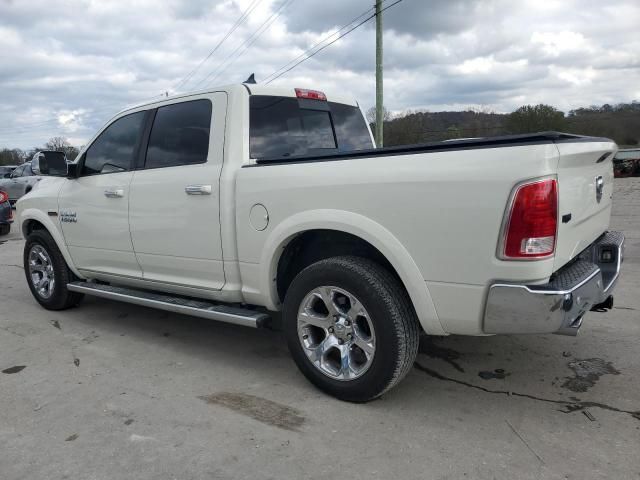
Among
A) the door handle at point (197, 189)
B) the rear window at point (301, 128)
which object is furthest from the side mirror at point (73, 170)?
the rear window at point (301, 128)

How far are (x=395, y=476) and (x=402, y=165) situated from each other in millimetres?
1550

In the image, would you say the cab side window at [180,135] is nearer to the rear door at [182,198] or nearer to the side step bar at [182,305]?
the rear door at [182,198]

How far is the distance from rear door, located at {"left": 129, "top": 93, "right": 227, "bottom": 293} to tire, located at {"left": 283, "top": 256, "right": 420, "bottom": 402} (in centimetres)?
79

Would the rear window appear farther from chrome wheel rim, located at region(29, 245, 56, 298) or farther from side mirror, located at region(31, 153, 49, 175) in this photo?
chrome wheel rim, located at region(29, 245, 56, 298)

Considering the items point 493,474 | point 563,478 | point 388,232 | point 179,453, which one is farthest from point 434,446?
point 179,453

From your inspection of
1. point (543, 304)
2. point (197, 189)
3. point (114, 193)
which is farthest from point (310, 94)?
point (543, 304)

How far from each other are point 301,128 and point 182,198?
1.13 meters

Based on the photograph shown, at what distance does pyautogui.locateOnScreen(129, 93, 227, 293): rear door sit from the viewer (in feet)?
11.9

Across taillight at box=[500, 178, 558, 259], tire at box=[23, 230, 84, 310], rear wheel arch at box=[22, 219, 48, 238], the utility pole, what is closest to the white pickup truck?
taillight at box=[500, 178, 558, 259]

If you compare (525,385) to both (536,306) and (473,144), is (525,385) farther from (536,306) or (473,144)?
(473,144)

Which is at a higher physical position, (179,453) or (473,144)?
(473,144)

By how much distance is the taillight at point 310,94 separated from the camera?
4215 millimetres

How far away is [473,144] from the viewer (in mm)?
2541

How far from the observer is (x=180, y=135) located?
13.0ft
